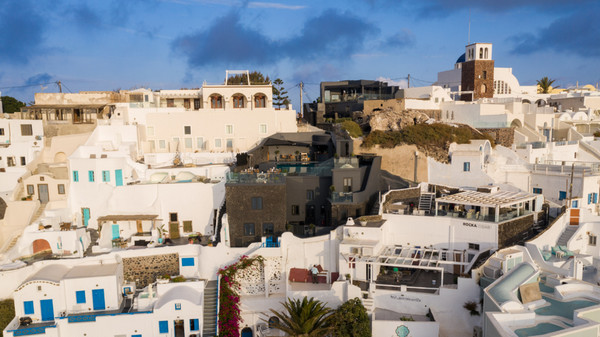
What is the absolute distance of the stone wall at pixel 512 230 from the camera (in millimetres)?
23861

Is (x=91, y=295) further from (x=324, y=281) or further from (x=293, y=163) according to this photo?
(x=293, y=163)

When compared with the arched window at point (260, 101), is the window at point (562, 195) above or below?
below

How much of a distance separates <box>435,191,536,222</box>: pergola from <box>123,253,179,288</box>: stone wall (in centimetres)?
1580

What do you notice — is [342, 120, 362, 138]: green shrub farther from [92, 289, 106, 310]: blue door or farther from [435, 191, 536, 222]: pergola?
[92, 289, 106, 310]: blue door

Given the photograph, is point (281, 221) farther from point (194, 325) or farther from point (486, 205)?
point (486, 205)

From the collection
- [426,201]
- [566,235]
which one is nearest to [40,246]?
[426,201]

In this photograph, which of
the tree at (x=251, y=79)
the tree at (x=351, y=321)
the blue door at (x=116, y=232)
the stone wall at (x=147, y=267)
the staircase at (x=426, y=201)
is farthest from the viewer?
the tree at (x=251, y=79)

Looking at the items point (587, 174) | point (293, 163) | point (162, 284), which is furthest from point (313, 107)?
point (162, 284)

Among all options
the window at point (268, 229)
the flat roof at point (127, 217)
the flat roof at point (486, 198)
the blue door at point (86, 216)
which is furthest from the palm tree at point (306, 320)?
the blue door at point (86, 216)

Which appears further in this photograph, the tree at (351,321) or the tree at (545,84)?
the tree at (545,84)

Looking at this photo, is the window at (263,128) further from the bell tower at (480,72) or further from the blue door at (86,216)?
the bell tower at (480,72)

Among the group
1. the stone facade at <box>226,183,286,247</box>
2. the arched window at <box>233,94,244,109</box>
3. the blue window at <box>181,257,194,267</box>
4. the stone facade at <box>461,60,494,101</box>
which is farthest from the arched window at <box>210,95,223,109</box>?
the stone facade at <box>461,60,494,101</box>

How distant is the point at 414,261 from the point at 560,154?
64.8 feet

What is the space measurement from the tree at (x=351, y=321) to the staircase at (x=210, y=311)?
20.3 feet
